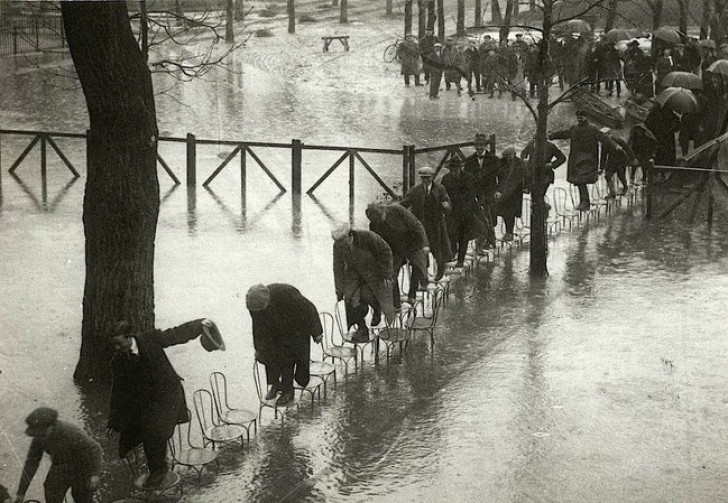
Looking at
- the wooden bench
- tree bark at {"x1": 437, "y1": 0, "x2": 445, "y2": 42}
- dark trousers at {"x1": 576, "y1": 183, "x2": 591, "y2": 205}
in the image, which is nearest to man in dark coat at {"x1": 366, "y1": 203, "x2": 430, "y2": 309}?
dark trousers at {"x1": 576, "y1": 183, "x2": 591, "y2": 205}

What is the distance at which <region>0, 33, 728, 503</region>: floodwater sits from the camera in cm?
765

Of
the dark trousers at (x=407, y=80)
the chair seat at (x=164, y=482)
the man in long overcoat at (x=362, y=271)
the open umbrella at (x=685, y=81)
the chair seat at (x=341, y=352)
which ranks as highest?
the dark trousers at (x=407, y=80)

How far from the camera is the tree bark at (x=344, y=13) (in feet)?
61.7

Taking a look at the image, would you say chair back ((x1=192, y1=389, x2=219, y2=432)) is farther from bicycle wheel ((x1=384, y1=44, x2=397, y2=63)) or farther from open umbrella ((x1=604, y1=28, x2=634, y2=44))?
open umbrella ((x1=604, y1=28, x2=634, y2=44))

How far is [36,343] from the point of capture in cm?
1045

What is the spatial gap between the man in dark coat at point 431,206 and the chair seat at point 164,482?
5.69m

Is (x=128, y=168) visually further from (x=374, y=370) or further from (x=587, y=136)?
(x=587, y=136)

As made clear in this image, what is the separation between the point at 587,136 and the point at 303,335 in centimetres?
919

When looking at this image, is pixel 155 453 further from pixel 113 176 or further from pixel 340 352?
pixel 113 176

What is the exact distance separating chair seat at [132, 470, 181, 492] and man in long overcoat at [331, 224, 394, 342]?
3021mm

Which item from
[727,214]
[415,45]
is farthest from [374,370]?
[415,45]

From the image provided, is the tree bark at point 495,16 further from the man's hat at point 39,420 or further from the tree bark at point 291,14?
the man's hat at point 39,420

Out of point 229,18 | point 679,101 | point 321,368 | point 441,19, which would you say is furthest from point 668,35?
point 321,368

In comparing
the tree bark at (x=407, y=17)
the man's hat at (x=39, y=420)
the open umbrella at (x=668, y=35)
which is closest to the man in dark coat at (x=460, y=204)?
the man's hat at (x=39, y=420)
